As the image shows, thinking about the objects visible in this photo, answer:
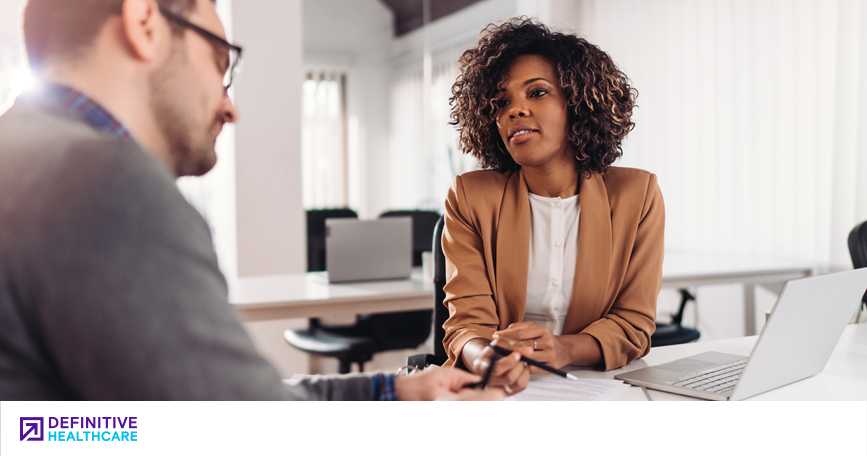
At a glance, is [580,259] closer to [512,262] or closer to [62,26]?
[512,262]

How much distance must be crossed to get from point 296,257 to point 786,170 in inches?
94.7

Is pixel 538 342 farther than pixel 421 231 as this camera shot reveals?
No

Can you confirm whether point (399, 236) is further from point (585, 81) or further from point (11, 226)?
point (11, 226)

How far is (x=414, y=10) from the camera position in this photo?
5.93 metres

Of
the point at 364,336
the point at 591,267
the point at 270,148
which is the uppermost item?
the point at 270,148

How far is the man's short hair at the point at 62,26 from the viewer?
0.51 m

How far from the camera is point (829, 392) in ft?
3.02

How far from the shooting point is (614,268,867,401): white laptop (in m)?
0.81

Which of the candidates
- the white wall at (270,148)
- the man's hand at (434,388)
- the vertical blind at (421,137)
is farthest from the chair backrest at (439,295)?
the vertical blind at (421,137)

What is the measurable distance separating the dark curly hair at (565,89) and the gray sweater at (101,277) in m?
1.03

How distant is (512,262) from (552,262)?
0.09 metres

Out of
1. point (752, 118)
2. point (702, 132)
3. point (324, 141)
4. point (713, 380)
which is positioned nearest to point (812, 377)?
point (713, 380)
